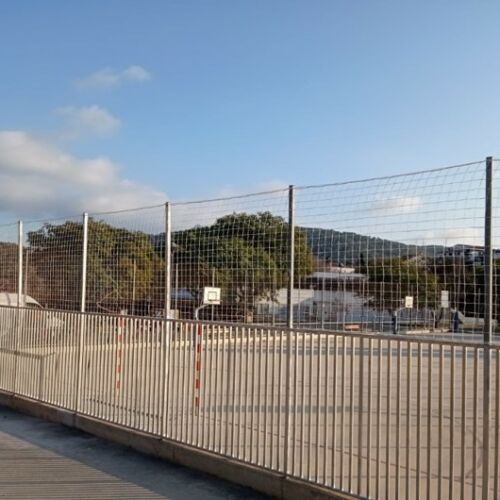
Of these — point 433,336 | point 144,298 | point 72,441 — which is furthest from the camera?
point 144,298

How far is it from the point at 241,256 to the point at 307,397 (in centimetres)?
183

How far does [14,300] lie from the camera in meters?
11.9

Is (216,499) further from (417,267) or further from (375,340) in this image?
(417,267)

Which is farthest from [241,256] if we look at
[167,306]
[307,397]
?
[307,397]

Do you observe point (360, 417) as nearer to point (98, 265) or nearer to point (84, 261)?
point (84, 261)

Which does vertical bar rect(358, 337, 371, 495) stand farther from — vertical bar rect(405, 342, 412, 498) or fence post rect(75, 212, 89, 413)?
fence post rect(75, 212, 89, 413)

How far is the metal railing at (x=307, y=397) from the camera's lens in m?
4.98

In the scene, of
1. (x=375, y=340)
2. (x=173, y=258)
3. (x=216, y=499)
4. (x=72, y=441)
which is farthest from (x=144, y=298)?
(x=375, y=340)

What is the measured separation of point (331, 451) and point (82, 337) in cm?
449

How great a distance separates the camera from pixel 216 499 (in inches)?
240

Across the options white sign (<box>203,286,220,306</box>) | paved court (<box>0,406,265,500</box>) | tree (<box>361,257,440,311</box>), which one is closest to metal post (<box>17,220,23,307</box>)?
paved court (<box>0,406,265,500</box>)

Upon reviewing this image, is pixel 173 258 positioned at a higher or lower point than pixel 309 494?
higher

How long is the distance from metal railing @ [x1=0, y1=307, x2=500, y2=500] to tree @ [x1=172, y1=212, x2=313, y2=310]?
26.0 inches

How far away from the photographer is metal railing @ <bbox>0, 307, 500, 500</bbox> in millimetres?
4980
